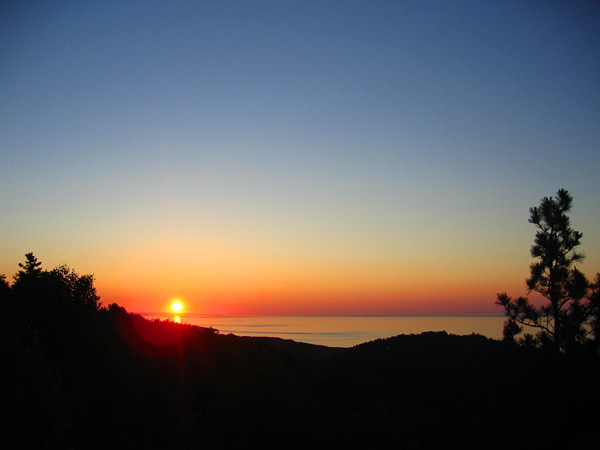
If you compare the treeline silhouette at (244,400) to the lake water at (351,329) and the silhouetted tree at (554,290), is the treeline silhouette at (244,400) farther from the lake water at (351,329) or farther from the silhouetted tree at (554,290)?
the lake water at (351,329)

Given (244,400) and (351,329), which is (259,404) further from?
(351,329)

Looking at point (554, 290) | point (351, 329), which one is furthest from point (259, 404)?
point (351, 329)

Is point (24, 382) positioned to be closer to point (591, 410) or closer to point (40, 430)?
point (40, 430)

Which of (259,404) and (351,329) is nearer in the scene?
(259,404)

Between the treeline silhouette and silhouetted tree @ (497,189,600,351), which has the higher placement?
silhouetted tree @ (497,189,600,351)

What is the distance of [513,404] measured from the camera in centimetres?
1852

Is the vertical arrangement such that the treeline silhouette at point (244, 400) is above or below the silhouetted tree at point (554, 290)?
below

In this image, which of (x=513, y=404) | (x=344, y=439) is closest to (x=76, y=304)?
(x=344, y=439)

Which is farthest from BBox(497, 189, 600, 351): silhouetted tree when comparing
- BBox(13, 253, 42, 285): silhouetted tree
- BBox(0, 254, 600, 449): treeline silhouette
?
BBox(13, 253, 42, 285): silhouetted tree

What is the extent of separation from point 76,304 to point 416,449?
15.5 m

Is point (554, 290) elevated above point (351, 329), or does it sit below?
above

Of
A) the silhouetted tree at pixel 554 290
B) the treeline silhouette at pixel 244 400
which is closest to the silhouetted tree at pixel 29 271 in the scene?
the treeline silhouette at pixel 244 400

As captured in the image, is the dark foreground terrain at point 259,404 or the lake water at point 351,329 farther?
the lake water at point 351,329

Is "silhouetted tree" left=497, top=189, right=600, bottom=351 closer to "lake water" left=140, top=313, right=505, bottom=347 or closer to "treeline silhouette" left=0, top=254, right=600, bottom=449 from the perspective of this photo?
"treeline silhouette" left=0, top=254, right=600, bottom=449
